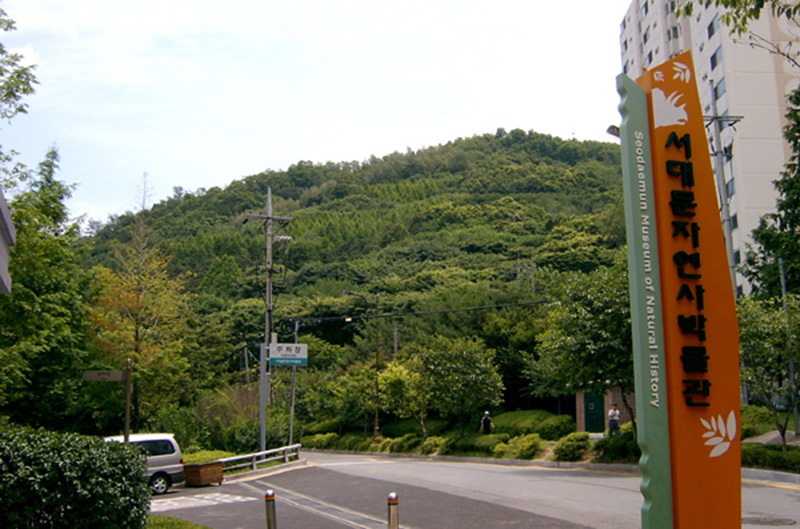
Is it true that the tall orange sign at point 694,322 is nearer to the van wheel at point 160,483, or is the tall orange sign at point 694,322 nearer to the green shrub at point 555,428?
the van wheel at point 160,483

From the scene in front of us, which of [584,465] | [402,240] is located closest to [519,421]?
[584,465]

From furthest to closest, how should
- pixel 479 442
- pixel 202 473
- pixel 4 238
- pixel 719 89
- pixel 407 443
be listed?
pixel 719 89 < pixel 407 443 < pixel 479 442 < pixel 202 473 < pixel 4 238

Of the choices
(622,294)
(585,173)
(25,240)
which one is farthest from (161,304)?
(585,173)

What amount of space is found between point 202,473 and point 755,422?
58.7 ft

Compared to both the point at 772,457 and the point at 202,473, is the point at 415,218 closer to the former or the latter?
the point at 202,473

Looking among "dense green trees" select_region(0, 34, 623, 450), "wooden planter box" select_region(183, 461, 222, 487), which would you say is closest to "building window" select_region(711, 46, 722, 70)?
"dense green trees" select_region(0, 34, 623, 450)

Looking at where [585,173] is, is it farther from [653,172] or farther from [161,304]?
[653,172]

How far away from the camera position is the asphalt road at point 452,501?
13.4 metres

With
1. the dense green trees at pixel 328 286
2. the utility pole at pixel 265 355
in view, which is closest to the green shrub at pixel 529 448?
the dense green trees at pixel 328 286

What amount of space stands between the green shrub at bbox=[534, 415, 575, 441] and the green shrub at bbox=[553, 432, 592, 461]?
6.30m

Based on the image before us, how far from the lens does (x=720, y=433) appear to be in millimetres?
8578

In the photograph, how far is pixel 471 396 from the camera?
3581 cm

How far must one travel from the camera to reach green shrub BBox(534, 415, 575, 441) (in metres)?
33.0

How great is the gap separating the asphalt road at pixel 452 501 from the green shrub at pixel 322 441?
27707 millimetres
